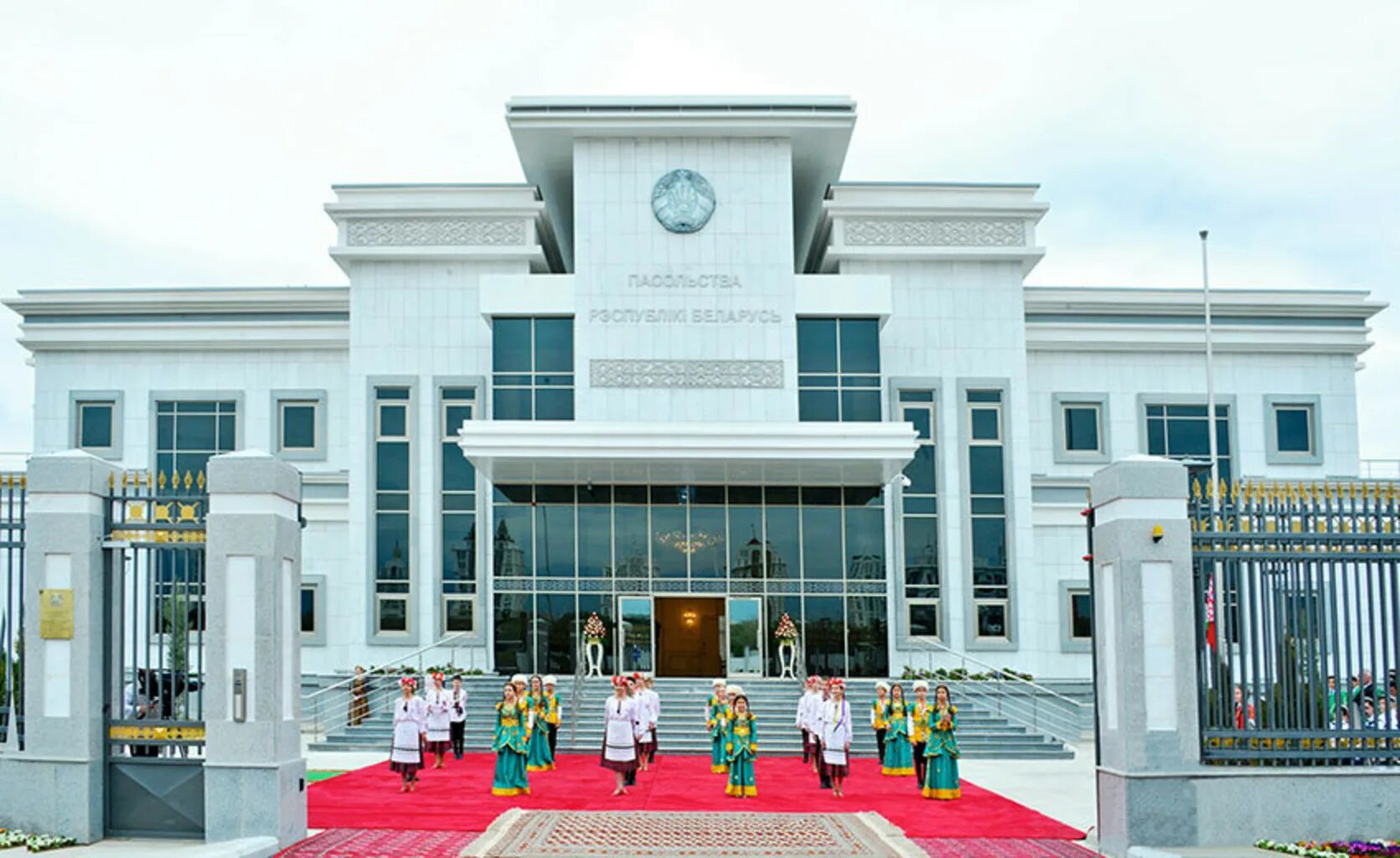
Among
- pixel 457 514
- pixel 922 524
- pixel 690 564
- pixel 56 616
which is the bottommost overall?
pixel 56 616

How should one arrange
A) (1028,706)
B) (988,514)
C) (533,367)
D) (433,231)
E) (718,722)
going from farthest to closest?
(433,231)
(988,514)
(533,367)
(1028,706)
(718,722)

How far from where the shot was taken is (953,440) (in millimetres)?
33438

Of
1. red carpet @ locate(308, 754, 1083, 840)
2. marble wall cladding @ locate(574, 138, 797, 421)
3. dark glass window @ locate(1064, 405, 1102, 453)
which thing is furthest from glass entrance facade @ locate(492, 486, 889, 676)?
red carpet @ locate(308, 754, 1083, 840)

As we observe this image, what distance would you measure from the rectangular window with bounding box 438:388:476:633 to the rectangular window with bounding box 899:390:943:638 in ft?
31.6

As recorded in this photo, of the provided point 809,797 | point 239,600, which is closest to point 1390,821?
point 809,797

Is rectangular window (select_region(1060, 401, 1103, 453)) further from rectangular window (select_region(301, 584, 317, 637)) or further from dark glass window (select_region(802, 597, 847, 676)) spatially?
rectangular window (select_region(301, 584, 317, 637))

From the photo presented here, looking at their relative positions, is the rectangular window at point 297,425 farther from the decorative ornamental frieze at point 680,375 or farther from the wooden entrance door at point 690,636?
the wooden entrance door at point 690,636

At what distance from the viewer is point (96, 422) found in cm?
3619

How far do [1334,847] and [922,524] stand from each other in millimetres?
20626

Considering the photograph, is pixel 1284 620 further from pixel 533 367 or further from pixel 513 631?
pixel 533 367

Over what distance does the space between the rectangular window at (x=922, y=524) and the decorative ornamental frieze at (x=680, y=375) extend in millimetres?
3612

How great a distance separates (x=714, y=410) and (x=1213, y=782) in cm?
1988

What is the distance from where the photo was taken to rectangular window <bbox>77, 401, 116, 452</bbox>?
118ft

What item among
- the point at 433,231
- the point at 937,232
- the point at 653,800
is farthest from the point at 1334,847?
the point at 433,231
